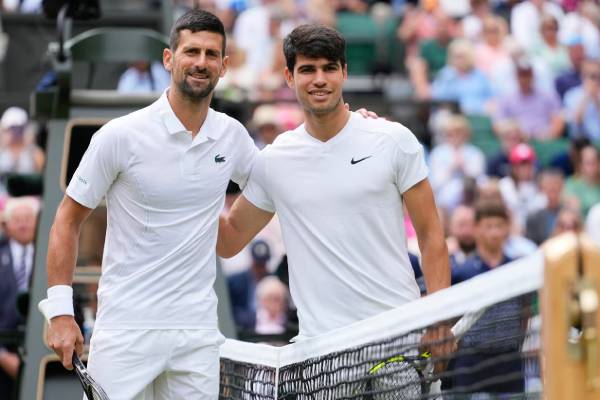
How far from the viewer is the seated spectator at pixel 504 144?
1485cm

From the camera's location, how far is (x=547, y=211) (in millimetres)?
13742

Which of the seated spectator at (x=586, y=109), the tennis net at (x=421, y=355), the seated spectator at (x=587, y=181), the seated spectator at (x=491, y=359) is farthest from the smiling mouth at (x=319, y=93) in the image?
the seated spectator at (x=586, y=109)

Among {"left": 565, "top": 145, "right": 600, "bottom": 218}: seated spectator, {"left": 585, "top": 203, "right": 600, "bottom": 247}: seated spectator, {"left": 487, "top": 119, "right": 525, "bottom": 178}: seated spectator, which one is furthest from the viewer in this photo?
{"left": 487, "top": 119, "right": 525, "bottom": 178}: seated spectator

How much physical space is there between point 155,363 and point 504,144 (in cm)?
988

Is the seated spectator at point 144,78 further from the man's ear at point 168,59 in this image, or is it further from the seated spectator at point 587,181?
the man's ear at point 168,59

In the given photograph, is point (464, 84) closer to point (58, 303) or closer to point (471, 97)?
point (471, 97)

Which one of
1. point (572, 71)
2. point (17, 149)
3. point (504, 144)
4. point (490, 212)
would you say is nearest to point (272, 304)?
point (490, 212)

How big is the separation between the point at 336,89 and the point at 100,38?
367 cm

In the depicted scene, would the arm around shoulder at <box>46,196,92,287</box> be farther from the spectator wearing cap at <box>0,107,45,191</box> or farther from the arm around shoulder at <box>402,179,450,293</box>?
the spectator wearing cap at <box>0,107,45,191</box>

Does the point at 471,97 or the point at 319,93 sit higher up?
the point at 471,97

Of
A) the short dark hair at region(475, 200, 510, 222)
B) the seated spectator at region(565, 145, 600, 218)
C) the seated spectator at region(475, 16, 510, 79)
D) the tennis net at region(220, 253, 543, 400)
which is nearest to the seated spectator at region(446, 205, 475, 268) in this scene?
the short dark hair at region(475, 200, 510, 222)

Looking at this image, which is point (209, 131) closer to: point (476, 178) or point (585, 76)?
point (476, 178)

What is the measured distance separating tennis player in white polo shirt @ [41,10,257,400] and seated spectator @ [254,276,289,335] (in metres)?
4.98

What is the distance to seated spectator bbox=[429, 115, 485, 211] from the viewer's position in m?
14.2
